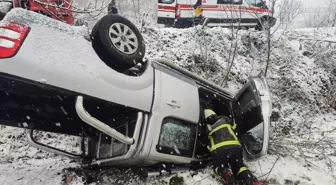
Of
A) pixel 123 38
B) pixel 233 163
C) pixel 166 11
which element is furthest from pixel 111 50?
pixel 166 11

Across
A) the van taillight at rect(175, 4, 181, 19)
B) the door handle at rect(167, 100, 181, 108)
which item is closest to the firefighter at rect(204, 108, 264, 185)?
the door handle at rect(167, 100, 181, 108)

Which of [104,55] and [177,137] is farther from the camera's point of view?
[177,137]

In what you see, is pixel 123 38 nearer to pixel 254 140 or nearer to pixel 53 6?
pixel 53 6

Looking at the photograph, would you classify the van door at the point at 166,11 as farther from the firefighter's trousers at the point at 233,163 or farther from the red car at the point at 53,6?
the firefighter's trousers at the point at 233,163

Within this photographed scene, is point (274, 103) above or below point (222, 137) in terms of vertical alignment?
below

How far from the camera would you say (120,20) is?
11.6ft

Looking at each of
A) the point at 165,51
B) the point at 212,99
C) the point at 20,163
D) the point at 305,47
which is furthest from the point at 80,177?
the point at 305,47

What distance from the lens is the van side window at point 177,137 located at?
356cm

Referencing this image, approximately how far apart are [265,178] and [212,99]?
4.23 ft

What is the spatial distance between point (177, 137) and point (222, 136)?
59 cm

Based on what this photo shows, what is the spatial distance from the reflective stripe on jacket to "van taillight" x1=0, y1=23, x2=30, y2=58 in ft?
7.79

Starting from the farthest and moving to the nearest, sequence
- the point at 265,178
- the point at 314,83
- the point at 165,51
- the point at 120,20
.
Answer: the point at 314,83 → the point at 165,51 → the point at 265,178 → the point at 120,20

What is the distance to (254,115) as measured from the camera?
4145 mm

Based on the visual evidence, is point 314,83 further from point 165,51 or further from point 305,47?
point 165,51
